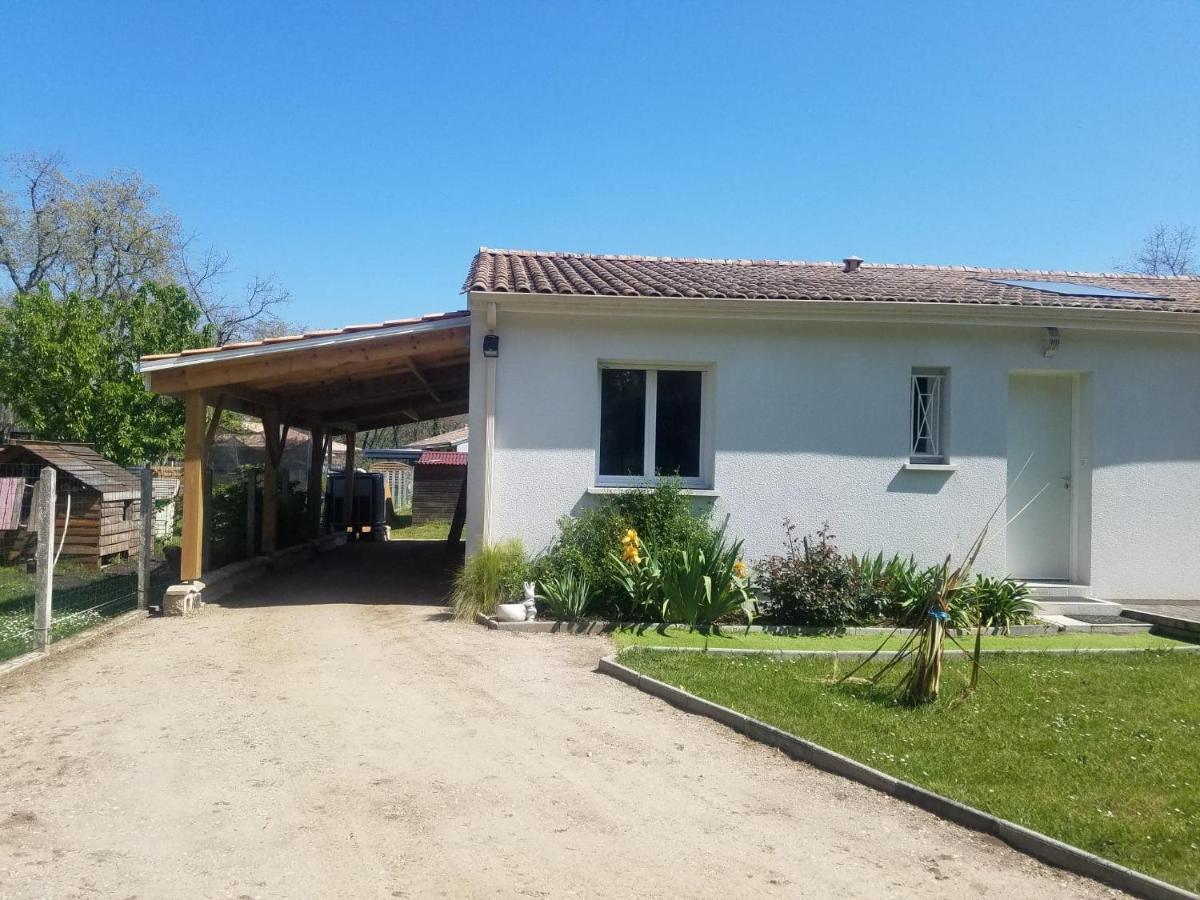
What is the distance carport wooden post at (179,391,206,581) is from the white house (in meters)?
3.33

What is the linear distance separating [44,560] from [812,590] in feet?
23.9

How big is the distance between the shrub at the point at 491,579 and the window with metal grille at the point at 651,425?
1.40m

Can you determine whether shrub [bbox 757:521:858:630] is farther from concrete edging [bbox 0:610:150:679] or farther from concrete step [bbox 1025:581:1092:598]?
concrete edging [bbox 0:610:150:679]

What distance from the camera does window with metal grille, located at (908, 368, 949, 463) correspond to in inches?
423

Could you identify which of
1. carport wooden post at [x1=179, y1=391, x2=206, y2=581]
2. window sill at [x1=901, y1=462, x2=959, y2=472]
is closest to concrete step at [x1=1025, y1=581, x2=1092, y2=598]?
window sill at [x1=901, y1=462, x2=959, y2=472]

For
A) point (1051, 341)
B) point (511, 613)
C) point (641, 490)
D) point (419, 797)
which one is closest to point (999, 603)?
point (1051, 341)

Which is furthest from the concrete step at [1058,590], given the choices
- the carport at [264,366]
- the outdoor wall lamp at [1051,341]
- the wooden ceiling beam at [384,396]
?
the wooden ceiling beam at [384,396]

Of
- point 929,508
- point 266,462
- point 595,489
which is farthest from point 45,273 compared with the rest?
point 929,508

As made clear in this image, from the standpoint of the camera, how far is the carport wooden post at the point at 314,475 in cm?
1808

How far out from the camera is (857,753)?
5.50 m

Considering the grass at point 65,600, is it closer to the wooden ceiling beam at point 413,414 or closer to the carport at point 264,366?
the carport at point 264,366

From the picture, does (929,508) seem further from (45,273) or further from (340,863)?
(45,273)

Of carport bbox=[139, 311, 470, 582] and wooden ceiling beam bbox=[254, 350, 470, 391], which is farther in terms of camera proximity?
wooden ceiling beam bbox=[254, 350, 470, 391]

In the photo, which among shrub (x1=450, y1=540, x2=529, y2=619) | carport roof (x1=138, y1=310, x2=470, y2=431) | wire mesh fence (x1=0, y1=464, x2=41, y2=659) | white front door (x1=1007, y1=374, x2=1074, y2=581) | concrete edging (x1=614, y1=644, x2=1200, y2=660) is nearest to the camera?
concrete edging (x1=614, y1=644, x2=1200, y2=660)
